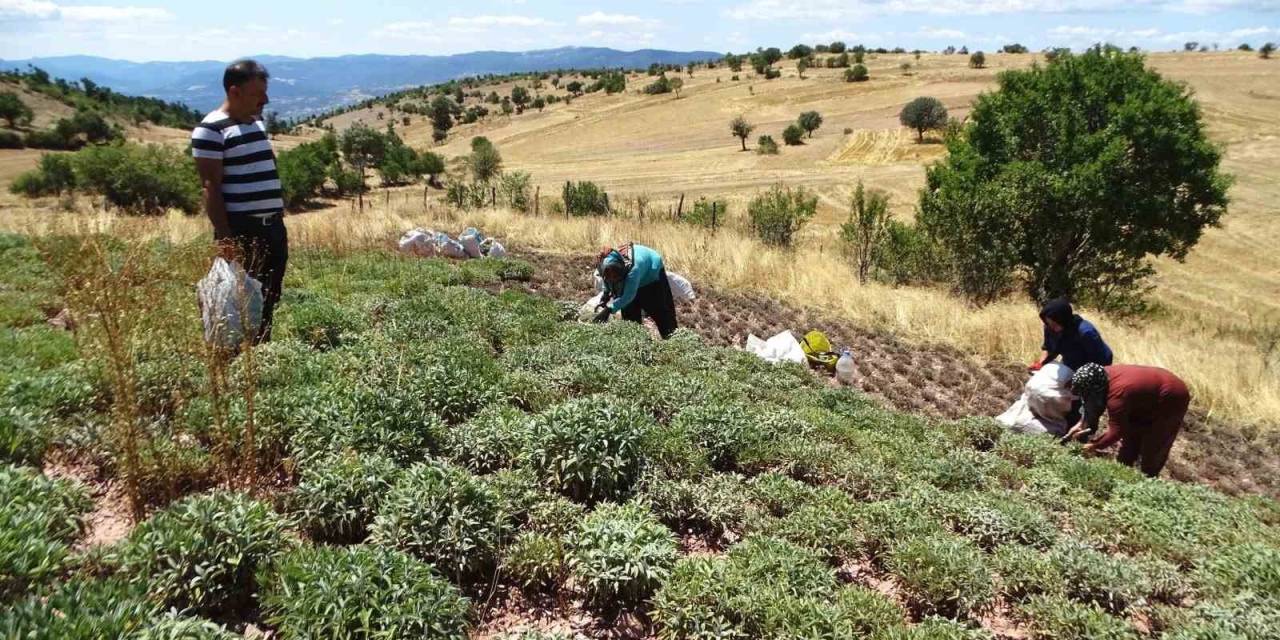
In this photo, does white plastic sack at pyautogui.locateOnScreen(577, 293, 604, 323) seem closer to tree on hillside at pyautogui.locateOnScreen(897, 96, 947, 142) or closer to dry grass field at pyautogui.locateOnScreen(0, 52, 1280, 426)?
dry grass field at pyautogui.locateOnScreen(0, 52, 1280, 426)

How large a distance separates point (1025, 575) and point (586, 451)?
7.10 feet

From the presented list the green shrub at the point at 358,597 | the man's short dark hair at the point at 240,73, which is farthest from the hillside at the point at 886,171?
the green shrub at the point at 358,597

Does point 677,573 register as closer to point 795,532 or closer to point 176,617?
point 795,532

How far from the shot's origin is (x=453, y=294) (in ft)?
23.5

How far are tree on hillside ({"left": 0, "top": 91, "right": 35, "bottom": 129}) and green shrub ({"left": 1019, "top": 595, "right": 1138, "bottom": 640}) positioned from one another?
63884 mm

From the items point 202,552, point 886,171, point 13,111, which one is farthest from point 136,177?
point 13,111

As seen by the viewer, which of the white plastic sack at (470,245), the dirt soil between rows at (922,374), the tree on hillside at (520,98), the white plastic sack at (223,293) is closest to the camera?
the white plastic sack at (223,293)

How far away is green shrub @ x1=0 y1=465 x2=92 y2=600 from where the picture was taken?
2281mm

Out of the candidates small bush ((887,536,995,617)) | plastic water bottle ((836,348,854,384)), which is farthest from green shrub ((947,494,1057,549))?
plastic water bottle ((836,348,854,384))

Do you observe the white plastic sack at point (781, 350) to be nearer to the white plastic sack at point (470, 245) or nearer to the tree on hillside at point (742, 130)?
the white plastic sack at point (470, 245)

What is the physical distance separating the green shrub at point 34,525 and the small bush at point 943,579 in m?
3.35

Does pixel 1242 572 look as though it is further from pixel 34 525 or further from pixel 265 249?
pixel 265 249

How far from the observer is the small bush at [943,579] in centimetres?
312

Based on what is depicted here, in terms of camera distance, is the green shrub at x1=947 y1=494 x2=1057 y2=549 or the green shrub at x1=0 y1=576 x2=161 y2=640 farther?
the green shrub at x1=947 y1=494 x2=1057 y2=549
